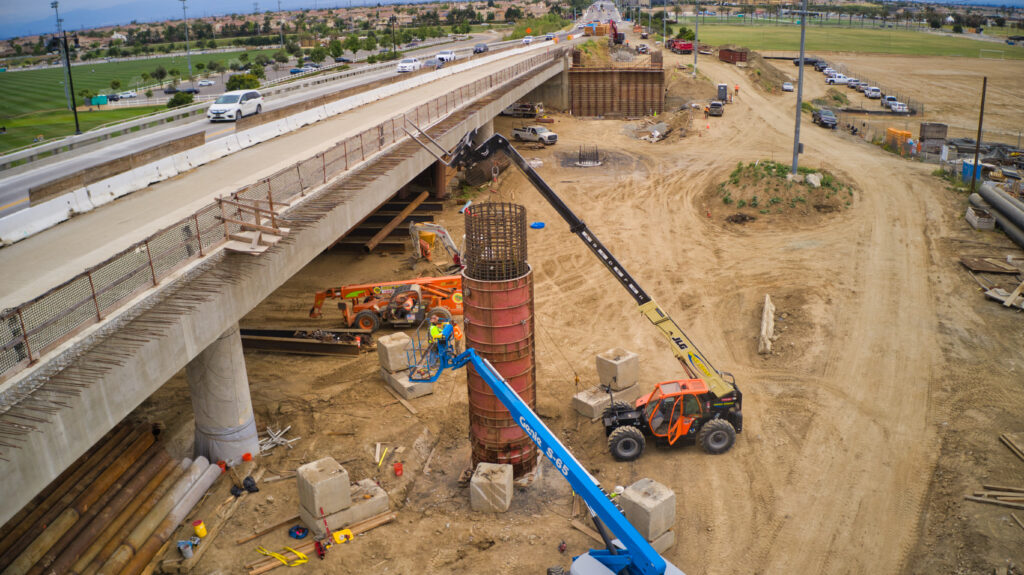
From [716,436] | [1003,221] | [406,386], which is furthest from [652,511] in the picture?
[1003,221]

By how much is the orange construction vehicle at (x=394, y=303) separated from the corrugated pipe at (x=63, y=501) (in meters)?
10.2

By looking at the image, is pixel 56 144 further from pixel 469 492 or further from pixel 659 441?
pixel 659 441

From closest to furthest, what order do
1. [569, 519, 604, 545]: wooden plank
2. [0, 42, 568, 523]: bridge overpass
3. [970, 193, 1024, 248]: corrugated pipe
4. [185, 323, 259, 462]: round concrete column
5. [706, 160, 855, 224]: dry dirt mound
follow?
[0, 42, 568, 523]: bridge overpass, [569, 519, 604, 545]: wooden plank, [185, 323, 259, 462]: round concrete column, [970, 193, 1024, 248]: corrugated pipe, [706, 160, 855, 224]: dry dirt mound

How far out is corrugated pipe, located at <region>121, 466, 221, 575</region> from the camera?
13.8 meters

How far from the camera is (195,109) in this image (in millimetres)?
43438

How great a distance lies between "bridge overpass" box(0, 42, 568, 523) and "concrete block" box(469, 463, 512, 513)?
5.37m

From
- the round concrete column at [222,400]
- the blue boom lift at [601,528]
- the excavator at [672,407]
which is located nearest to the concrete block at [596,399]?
the excavator at [672,407]

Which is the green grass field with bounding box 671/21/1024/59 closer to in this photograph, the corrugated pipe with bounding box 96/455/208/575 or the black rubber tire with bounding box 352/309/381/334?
the black rubber tire with bounding box 352/309/381/334

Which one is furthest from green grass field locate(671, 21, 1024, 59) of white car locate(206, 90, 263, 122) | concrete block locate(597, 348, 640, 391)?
concrete block locate(597, 348, 640, 391)

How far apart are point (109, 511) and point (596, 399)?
11.4 meters

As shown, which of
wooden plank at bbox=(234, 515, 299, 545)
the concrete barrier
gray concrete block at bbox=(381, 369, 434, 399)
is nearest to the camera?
wooden plank at bbox=(234, 515, 299, 545)

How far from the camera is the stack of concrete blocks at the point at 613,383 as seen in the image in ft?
66.3

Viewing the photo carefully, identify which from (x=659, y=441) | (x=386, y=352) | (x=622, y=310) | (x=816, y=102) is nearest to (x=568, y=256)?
(x=622, y=310)

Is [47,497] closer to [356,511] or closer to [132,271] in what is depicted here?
[132,271]
